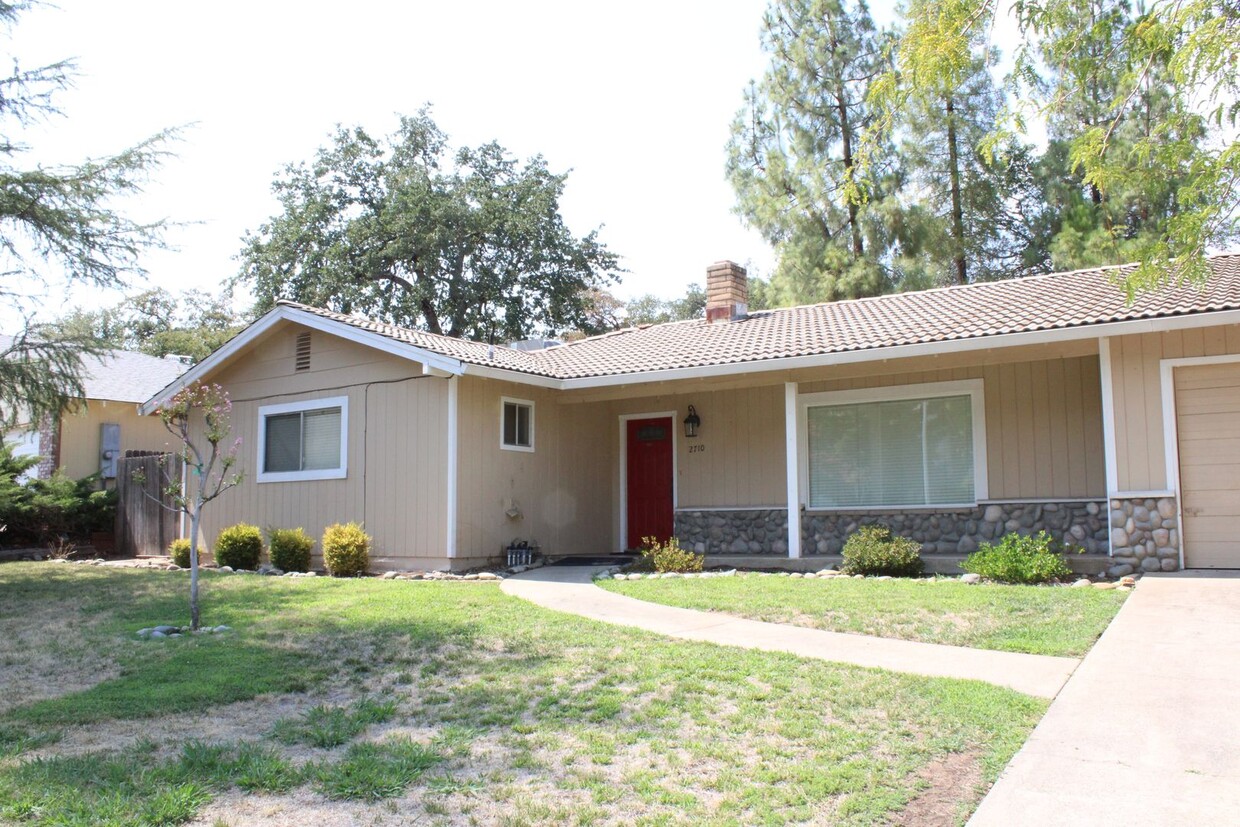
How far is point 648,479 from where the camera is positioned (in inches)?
619

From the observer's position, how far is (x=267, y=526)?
49.1ft

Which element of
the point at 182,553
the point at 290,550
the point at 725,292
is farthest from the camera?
the point at 725,292

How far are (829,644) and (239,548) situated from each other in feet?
32.7

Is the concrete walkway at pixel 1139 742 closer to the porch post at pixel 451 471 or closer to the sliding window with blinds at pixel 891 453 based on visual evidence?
the sliding window with blinds at pixel 891 453

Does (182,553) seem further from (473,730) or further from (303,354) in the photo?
(473,730)

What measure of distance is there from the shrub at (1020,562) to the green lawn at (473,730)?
4.76 meters

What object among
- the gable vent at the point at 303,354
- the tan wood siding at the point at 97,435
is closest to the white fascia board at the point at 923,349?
the gable vent at the point at 303,354

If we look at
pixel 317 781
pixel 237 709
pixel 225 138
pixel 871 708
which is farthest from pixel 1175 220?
pixel 225 138

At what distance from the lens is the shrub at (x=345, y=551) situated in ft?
43.1

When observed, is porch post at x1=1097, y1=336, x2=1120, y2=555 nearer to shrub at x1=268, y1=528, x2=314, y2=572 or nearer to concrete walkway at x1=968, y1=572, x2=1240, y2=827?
concrete walkway at x1=968, y1=572, x2=1240, y2=827

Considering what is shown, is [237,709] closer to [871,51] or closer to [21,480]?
[21,480]

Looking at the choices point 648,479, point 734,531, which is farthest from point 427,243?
point 734,531

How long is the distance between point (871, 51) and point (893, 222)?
200 inches

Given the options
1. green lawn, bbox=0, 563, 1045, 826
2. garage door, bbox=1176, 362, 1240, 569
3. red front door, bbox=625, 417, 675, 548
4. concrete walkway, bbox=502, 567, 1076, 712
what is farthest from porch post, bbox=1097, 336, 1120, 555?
red front door, bbox=625, 417, 675, 548
